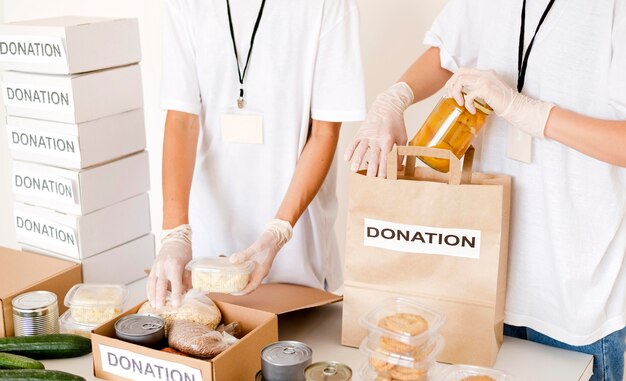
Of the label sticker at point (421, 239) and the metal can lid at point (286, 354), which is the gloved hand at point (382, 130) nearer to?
the label sticker at point (421, 239)

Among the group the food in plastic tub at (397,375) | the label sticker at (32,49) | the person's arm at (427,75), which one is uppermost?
the label sticker at (32,49)

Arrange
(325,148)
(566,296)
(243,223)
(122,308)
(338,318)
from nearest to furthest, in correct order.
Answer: (566,296) < (122,308) < (338,318) < (325,148) < (243,223)

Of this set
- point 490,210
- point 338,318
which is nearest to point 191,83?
point 338,318

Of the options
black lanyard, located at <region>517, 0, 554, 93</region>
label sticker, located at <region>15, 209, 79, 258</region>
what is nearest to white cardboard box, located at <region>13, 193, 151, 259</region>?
label sticker, located at <region>15, 209, 79, 258</region>

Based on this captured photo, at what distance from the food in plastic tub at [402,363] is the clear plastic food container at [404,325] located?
15mm

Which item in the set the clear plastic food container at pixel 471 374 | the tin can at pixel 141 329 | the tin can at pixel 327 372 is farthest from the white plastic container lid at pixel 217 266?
the clear plastic food container at pixel 471 374

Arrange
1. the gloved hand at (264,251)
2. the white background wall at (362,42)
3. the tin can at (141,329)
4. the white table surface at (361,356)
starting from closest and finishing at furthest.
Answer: the tin can at (141,329)
the white table surface at (361,356)
the gloved hand at (264,251)
the white background wall at (362,42)

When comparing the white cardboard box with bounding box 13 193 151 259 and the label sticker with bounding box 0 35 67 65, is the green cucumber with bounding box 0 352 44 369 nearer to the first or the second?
the white cardboard box with bounding box 13 193 151 259

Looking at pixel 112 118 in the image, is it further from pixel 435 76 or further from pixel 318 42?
pixel 435 76

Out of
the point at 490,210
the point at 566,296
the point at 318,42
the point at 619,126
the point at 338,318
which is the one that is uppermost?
the point at 318,42

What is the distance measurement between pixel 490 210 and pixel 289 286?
22.8 inches

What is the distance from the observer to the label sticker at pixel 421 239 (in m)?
1.39

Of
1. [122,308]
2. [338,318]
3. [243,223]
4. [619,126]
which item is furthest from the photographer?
[243,223]

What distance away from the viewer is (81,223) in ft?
6.08
